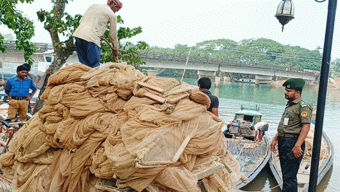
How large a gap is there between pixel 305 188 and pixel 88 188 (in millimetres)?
6229

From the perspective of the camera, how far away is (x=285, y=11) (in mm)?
5465

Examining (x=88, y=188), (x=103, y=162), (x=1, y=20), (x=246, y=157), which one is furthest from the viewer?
(x=246, y=157)

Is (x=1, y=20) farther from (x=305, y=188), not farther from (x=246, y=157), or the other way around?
(x=305, y=188)

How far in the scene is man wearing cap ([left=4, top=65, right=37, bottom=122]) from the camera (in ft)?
25.7

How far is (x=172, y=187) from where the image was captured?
8.35ft

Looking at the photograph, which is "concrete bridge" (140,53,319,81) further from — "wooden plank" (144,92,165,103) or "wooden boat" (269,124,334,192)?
"wooden plank" (144,92,165,103)

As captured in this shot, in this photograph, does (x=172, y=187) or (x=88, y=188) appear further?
(x=88, y=188)

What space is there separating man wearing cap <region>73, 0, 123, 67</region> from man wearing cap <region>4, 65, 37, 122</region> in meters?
3.70

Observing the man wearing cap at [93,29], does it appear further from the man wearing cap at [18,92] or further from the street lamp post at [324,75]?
the man wearing cap at [18,92]

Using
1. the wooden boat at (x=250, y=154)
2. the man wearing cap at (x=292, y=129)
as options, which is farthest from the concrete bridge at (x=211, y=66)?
the man wearing cap at (x=292, y=129)

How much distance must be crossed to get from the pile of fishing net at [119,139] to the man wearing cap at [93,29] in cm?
123

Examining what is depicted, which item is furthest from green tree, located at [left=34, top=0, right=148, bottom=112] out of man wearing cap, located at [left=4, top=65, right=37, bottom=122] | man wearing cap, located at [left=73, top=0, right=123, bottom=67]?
man wearing cap, located at [left=73, top=0, right=123, bottom=67]

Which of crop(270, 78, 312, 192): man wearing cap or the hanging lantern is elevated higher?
the hanging lantern

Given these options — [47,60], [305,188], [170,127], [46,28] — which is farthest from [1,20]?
[47,60]
